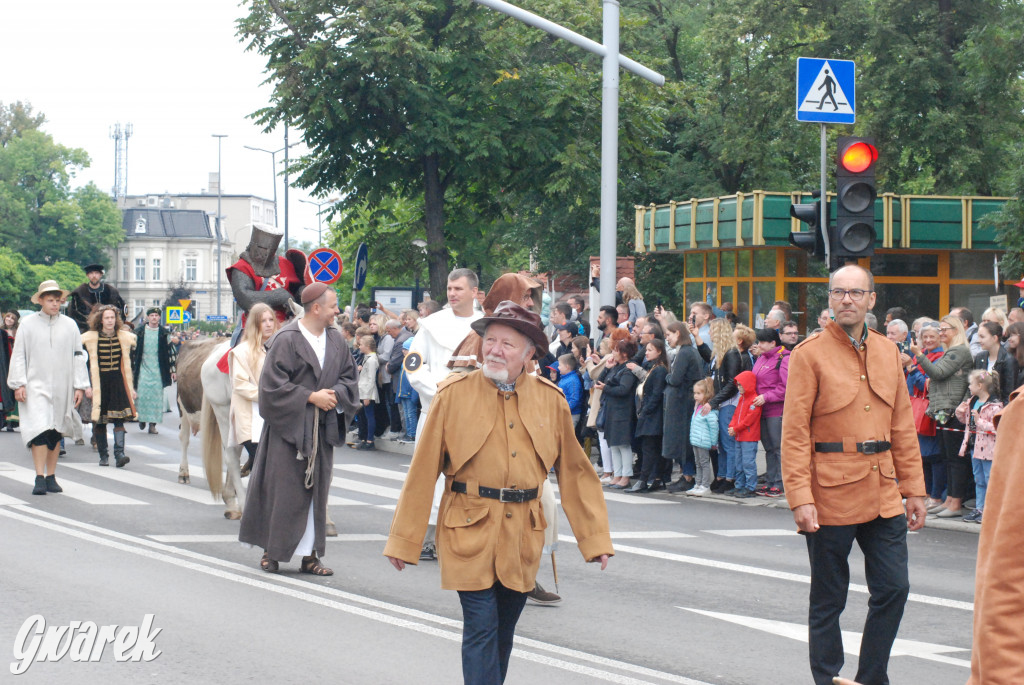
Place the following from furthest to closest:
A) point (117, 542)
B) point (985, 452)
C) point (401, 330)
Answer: point (401, 330) → point (985, 452) → point (117, 542)

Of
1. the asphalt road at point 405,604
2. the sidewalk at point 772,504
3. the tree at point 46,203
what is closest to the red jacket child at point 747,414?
the sidewalk at point 772,504

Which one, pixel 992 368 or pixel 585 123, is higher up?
pixel 585 123

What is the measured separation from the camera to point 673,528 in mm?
11758

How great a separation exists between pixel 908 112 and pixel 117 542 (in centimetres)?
2635

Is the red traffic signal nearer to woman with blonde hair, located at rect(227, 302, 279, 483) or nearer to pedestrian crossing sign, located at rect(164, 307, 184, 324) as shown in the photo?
woman with blonde hair, located at rect(227, 302, 279, 483)

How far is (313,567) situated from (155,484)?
18.5 feet

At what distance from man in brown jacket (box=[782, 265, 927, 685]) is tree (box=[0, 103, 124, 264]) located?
101 meters

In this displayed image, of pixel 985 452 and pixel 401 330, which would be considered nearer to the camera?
pixel 985 452

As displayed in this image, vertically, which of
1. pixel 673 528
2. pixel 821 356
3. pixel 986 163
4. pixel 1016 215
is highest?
pixel 986 163

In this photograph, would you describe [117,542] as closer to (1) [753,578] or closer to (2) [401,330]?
(1) [753,578]

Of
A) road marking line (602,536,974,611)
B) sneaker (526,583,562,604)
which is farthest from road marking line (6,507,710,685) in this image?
road marking line (602,536,974,611)

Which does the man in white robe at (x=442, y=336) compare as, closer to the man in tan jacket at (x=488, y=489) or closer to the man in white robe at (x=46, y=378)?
the man in tan jacket at (x=488, y=489)

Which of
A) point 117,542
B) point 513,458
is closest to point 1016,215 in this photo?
point 117,542

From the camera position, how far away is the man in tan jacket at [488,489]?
4965 millimetres
